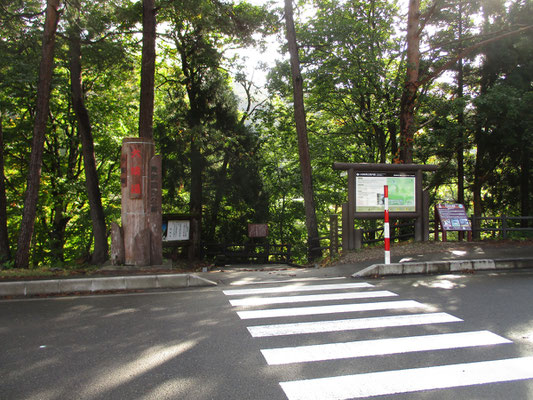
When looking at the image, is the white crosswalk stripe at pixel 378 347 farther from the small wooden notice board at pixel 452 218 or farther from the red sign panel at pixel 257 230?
the red sign panel at pixel 257 230

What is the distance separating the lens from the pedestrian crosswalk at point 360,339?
139 inches

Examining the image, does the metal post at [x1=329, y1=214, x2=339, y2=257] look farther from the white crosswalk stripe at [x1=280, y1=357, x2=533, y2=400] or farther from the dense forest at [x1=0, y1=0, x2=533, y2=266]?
the white crosswalk stripe at [x1=280, y1=357, x2=533, y2=400]

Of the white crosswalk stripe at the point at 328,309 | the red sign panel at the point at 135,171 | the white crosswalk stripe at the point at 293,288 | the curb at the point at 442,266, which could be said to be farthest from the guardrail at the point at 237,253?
the white crosswalk stripe at the point at 328,309

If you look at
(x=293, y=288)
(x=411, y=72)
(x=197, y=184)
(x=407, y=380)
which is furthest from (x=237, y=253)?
(x=407, y=380)

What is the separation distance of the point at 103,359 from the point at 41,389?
0.73 meters

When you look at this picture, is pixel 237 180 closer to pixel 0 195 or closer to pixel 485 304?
pixel 0 195

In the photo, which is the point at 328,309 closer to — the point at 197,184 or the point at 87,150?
the point at 87,150

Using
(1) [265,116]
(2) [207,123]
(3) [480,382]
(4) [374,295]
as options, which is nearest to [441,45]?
(1) [265,116]

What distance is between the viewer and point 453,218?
14.6m

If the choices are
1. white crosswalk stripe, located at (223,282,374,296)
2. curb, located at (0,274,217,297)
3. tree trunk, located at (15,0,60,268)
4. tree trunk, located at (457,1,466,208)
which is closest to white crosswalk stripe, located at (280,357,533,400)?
white crosswalk stripe, located at (223,282,374,296)

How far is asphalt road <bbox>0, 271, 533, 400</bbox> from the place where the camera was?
3.48 meters

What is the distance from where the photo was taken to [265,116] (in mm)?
24094

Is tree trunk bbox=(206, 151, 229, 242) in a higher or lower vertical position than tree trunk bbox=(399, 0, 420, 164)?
lower

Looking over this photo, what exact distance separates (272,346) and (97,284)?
4597mm
